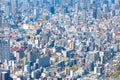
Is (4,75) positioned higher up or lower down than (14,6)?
lower down

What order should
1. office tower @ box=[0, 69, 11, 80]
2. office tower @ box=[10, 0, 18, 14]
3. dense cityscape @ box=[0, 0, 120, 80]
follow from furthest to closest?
office tower @ box=[10, 0, 18, 14] → dense cityscape @ box=[0, 0, 120, 80] → office tower @ box=[0, 69, 11, 80]

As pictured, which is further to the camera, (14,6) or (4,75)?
(14,6)

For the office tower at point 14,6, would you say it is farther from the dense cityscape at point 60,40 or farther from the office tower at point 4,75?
the office tower at point 4,75

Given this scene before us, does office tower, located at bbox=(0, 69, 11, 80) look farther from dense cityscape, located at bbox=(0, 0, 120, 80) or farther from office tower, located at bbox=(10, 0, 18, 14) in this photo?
office tower, located at bbox=(10, 0, 18, 14)

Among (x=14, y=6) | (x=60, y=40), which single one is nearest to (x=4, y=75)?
(x=60, y=40)

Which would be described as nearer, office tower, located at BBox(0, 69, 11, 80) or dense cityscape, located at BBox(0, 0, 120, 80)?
office tower, located at BBox(0, 69, 11, 80)

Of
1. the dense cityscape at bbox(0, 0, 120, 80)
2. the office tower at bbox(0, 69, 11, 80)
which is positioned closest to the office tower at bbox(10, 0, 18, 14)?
the dense cityscape at bbox(0, 0, 120, 80)

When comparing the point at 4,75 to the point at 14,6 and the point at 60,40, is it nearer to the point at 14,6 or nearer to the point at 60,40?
the point at 60,40

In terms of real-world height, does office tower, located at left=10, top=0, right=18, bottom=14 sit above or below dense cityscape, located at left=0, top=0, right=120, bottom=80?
above

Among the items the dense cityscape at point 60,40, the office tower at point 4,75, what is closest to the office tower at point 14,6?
the dense cityscape at point 60,40

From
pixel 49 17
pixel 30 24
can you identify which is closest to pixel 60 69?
pixel 30 24
